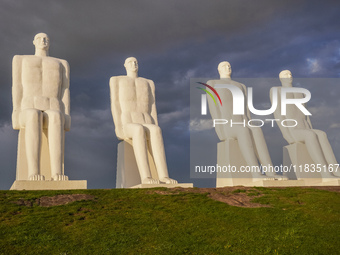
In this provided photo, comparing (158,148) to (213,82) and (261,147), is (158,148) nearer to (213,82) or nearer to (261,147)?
(261,147)

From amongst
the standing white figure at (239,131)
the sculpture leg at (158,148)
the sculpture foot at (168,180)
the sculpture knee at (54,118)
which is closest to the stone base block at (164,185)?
the sculpture foot at (168,180)

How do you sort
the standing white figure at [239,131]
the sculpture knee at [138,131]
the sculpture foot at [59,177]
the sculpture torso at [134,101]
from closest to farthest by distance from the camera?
the sculpture foot at [59,177] → the sculpture knee at [138,131] → the standing white figure at [239,131] → the sculpture torso at [134,101]

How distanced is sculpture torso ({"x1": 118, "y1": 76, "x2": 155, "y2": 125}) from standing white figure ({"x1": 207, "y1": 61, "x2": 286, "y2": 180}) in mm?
2301

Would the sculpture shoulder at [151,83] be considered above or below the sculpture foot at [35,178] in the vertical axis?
above

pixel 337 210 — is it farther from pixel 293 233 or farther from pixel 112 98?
pixel 112 98

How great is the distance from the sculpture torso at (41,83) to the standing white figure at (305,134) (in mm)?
7875

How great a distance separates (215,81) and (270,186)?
4.56 m

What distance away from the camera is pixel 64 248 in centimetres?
842

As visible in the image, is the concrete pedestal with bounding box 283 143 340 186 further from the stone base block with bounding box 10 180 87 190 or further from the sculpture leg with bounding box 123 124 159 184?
the stone base block with bounding box 10 180 87 190

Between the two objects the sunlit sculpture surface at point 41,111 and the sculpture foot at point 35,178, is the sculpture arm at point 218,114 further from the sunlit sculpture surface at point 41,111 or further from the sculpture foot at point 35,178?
the sculpture foot at point 35,178

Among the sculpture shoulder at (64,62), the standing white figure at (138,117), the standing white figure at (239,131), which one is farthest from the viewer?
the standing white figure at (239,131)

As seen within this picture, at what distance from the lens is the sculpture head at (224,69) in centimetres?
1761

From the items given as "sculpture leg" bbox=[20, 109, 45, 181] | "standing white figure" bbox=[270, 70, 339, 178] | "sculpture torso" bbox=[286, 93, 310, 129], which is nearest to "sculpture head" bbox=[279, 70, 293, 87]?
"standing white figure" bbox=[270, 70, 339, 178]

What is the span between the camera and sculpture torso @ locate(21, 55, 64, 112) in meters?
14.8
